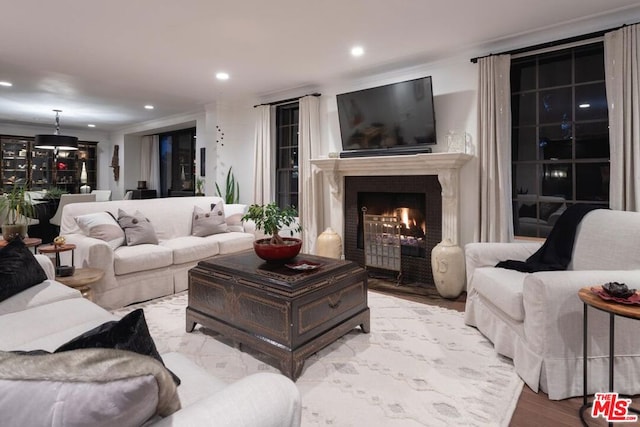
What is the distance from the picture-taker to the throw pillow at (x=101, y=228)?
11.5ft

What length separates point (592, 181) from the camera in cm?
339

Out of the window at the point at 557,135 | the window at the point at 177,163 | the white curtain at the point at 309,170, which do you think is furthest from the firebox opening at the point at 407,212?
the window at the point at 177,163

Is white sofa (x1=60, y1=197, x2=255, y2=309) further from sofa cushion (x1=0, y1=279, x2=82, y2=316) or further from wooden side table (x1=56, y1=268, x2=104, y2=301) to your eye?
sofa cushion (x1=0, y1=279, x2=82, y2=316)

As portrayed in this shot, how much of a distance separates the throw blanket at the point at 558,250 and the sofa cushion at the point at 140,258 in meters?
3.01

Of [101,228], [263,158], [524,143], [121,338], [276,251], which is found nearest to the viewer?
[121,338]

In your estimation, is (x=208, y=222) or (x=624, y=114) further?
(x=208, y=222)

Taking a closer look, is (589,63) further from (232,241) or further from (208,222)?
(208,222)

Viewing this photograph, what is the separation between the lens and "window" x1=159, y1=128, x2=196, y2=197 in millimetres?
8109

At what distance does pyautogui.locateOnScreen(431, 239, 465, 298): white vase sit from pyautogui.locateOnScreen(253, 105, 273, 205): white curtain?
9.67 feet

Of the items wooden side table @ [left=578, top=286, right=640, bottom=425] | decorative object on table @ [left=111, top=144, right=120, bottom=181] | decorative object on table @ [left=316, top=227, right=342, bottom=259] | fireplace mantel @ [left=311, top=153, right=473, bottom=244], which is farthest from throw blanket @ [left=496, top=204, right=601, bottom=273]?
decorative object on table @ [left=111, top=144, right=120, bottom=181]

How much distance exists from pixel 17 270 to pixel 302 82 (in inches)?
156

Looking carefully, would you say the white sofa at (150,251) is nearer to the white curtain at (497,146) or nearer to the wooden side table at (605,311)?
the white curtain at (497,146)

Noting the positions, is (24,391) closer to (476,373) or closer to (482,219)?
(476,373)

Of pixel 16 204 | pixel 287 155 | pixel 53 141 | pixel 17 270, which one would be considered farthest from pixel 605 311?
pixel 53 141
